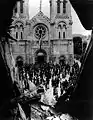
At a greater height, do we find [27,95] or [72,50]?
[72,50]

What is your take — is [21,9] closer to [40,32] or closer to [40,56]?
[40,32]

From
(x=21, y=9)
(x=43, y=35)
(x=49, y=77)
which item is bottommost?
(x=49, y=77)

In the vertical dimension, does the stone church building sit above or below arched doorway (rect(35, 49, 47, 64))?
above

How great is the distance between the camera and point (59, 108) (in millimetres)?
1758

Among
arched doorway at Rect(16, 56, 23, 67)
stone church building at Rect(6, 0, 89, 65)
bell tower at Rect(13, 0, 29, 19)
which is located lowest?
arched doorway at Rect(16, 56, 23, 67)

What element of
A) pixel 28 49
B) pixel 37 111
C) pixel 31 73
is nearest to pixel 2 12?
pixel 28 49

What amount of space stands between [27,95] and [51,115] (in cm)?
19

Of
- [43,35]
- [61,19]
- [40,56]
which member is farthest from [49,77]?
[61,19]

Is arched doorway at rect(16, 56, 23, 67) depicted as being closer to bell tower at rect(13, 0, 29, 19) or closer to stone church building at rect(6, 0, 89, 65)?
stone church building at rect(6, 0, 89, 65)

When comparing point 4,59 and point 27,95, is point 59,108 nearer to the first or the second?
point 27,95

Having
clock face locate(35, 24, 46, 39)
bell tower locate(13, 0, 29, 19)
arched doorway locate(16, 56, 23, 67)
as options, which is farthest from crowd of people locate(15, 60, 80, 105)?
bell tower locate(13, 0, 29, 19)

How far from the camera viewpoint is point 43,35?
1.74 meters

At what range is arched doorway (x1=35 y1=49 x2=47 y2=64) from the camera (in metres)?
1.74

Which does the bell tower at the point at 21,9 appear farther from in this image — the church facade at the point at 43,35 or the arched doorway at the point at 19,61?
the arched doorway at the point at 19,61
